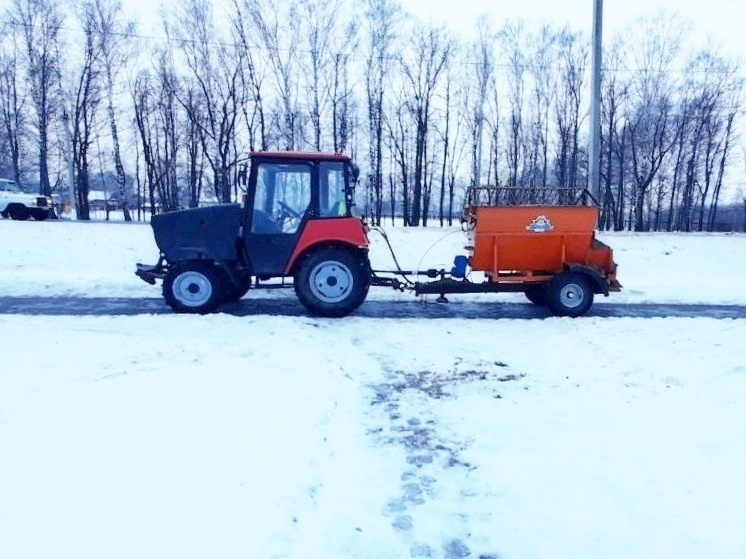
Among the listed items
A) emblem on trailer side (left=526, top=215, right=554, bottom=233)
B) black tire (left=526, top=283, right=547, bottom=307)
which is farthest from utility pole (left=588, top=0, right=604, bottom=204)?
emblem on trailer side (left=526, top=215, right=554, bottom=233)

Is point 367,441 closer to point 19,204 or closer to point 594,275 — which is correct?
point 594,275

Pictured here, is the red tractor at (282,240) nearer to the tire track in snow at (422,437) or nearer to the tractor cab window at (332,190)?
the tractor cab window at (332,190)

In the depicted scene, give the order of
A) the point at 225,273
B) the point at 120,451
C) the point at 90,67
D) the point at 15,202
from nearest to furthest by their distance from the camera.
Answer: the point at 120,451 → the point at 225,273 → the point at 15,202 → the point at 90,67

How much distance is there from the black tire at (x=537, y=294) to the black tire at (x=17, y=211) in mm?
23520

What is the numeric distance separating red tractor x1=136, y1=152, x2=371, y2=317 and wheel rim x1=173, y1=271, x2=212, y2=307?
16mm

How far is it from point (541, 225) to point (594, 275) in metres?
1.16

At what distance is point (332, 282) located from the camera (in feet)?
29.4

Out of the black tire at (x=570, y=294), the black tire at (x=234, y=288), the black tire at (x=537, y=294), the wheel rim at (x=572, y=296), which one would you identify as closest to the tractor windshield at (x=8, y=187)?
the black tire at (x=234, y=288)

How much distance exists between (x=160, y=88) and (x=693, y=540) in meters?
37.1

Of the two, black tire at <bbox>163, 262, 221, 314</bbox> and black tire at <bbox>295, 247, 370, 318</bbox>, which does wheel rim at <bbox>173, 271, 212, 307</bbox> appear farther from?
black tire at <bbox>295, 247, 370, 318</bbox>

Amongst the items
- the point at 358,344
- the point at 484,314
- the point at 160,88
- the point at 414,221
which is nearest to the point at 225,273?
the point at 358,344

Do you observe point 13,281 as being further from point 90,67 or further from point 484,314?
point 90,67

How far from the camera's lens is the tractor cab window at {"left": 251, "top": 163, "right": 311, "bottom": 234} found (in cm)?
873

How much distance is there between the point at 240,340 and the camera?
22.7 feet
